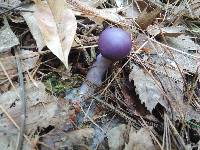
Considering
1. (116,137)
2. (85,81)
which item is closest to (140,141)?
(116,137)

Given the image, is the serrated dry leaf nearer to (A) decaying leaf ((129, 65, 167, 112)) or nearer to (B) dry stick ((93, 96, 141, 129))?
(B) dry stick ((93, 96, 141, 129))

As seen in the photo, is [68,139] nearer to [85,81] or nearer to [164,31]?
[85,81]

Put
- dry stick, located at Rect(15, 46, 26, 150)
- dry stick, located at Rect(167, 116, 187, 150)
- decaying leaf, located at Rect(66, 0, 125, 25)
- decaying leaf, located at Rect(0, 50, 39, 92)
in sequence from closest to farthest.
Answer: dry stick, located at Rect(15, 46, 26, 150) < dry stick, located at Rect(167, 116, 187, 150) < decaying leaf, located at Rect(0, 50, 39, 92) < decaying leaf, located at Rect(66, 0, 125, 25)

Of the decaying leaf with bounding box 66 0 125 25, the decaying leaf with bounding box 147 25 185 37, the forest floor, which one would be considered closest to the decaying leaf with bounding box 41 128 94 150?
the forest floor

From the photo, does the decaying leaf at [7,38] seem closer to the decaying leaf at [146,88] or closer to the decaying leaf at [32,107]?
the decaying leaf at [32,107]

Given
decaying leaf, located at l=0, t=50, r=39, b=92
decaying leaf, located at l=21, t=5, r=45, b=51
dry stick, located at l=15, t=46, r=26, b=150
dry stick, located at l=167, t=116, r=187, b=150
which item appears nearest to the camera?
dry stick, located at l=15, t=46, r=26, b=150

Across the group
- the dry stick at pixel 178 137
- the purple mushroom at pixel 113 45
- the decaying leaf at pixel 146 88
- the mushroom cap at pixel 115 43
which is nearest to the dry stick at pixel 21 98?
the purple mushroom at pixel 113 45

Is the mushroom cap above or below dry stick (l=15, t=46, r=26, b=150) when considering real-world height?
above

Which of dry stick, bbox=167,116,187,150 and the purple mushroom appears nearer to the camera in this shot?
dry stick, bbox=167,116,187,150
